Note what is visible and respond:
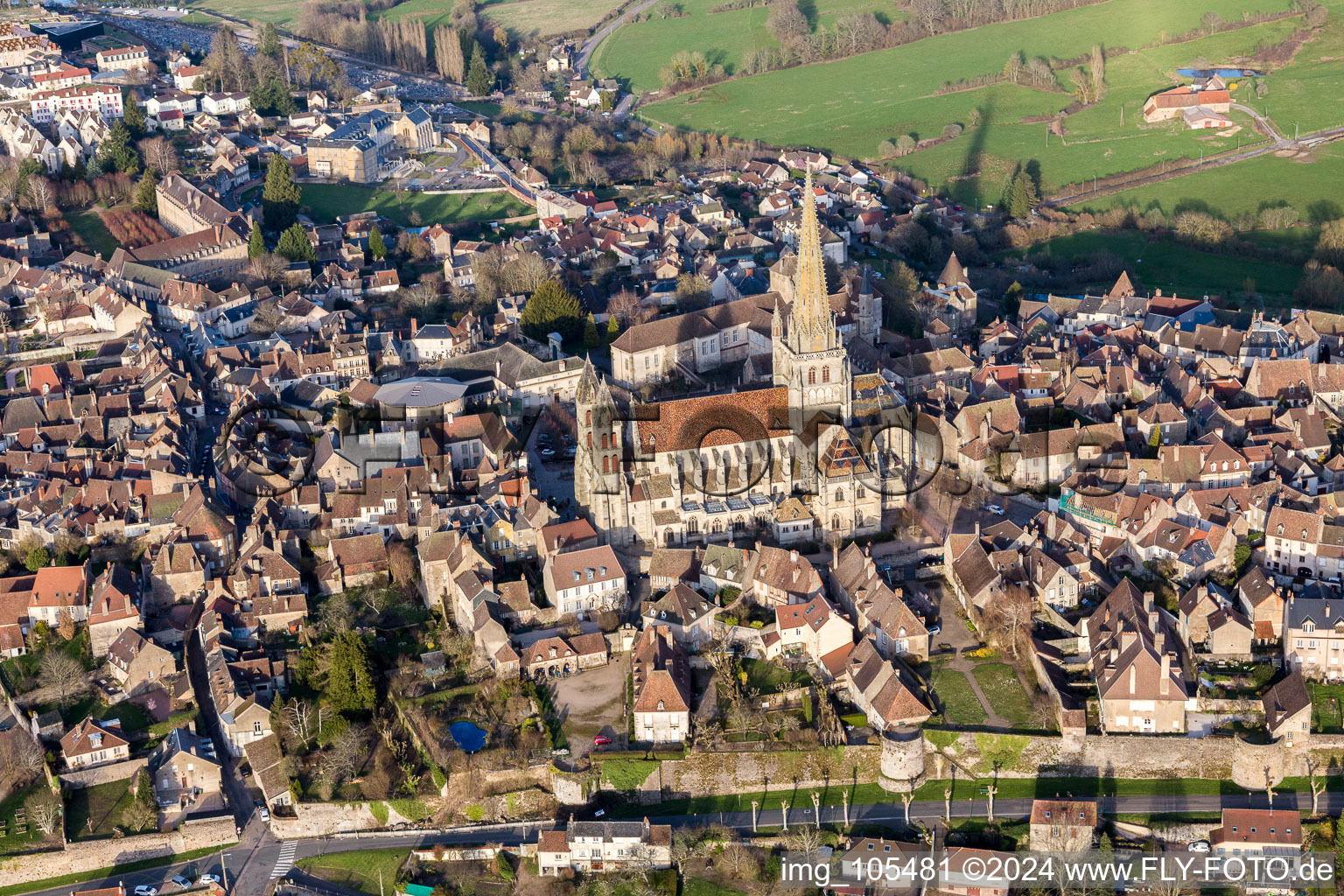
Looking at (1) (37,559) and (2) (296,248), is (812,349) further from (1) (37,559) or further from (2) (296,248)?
(2) (296,248)

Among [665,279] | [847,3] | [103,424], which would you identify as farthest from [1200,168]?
[103,424]

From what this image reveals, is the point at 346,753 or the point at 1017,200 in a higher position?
the point at 1017,200

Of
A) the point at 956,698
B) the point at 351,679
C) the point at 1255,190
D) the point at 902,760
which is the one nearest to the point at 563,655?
the point at 351,679

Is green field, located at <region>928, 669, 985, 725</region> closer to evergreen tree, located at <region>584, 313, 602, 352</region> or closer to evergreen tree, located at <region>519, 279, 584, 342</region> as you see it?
evergreen tree, located at <region>584, 313, 602, 352</region>

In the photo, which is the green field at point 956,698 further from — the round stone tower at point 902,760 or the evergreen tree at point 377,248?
the evergreen tree at point 377,248

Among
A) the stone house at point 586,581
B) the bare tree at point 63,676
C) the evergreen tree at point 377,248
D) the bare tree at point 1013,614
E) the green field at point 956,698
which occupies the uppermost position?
the evergreen tree at point 377,248

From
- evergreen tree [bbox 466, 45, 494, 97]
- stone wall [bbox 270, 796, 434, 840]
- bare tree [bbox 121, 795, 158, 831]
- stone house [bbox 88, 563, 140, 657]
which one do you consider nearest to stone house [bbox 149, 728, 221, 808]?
bare tree [bbox 121, 795, 158, 831]

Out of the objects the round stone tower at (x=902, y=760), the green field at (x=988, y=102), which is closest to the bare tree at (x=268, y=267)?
the green field at (x=988, y=102)
